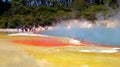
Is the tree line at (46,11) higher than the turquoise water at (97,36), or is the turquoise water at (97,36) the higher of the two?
the tree line at (46,11)

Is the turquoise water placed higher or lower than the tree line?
lower


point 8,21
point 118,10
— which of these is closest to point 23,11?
point 8,21

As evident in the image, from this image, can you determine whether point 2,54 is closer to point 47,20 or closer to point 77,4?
point 47,20

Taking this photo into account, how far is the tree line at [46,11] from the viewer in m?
91.3

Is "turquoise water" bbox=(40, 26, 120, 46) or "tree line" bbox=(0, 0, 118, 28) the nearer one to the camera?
"turquoise water" bbox=(40, 26, 120, 46)

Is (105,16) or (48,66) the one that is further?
(105,16)

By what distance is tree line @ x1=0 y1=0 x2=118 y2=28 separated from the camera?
91312mm

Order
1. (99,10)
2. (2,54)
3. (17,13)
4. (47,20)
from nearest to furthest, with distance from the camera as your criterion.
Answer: (2,54), (47,20), (99,10), (17,13)

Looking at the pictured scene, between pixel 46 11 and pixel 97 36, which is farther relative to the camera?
pixel 46 11

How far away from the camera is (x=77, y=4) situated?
107 m

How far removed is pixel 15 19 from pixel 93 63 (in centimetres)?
7094

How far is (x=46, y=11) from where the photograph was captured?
10250 cm

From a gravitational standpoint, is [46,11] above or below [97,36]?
above

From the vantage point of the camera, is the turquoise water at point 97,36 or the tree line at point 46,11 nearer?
the turquoise water at point 97,36
